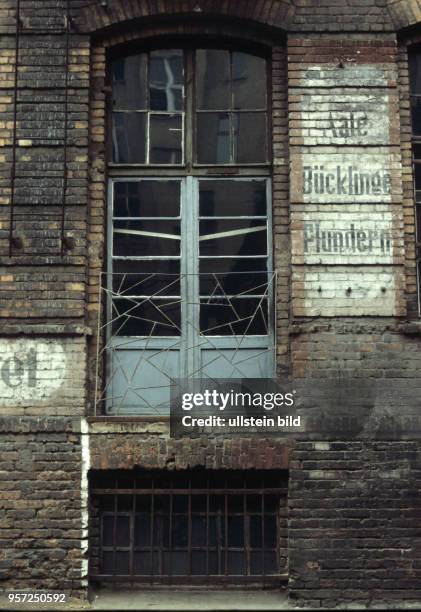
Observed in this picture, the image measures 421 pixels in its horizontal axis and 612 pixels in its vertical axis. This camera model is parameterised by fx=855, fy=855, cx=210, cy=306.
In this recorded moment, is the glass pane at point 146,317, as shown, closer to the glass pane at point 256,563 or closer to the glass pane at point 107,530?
the glass pane at point 107,530

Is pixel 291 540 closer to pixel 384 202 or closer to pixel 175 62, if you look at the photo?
pixel 384 202

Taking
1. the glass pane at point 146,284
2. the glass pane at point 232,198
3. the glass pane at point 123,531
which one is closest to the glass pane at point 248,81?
the glass pane at point 232,198

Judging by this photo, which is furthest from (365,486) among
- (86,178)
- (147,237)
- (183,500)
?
(86,178)

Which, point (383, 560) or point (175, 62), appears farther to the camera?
point (175, 62)

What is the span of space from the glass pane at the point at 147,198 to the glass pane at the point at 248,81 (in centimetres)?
101

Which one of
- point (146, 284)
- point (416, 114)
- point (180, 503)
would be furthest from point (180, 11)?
point (180, 503)

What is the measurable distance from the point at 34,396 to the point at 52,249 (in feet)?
4.17

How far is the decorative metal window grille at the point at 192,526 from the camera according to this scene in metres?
7.15

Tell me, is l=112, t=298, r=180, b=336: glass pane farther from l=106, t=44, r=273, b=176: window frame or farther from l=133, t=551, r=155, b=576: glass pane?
l=133, t=551, r=155, b=576: glass pane

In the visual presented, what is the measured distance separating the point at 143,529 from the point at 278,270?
2.52m

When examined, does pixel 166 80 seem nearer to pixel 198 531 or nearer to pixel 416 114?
pixel 416 114

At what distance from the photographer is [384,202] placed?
24.4 ft

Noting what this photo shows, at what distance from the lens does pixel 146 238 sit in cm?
777

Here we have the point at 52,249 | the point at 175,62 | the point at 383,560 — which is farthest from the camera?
the point at 175,62
